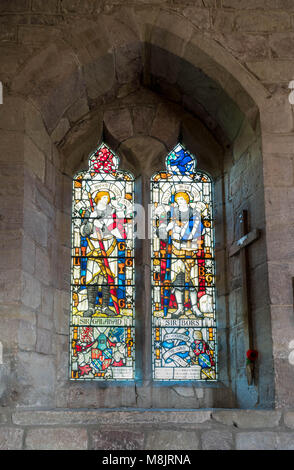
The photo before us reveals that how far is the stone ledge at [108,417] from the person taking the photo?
4.41 m

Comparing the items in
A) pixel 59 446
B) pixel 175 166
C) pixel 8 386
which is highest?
pixel 175 166

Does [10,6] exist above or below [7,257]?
above

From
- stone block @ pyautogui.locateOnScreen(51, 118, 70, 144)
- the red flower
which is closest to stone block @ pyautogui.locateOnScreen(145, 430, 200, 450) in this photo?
the red flower

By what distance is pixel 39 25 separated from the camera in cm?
531

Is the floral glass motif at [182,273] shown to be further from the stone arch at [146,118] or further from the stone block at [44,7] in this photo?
the stone block at [44,7]

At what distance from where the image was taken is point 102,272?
5.73m

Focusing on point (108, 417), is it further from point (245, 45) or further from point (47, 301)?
point (245, 45)

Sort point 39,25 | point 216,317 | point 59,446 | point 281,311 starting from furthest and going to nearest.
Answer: point 216,317, point 39,25, point 281,311, point 59,446

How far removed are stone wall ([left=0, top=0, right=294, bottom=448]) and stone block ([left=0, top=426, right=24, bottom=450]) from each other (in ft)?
0.18

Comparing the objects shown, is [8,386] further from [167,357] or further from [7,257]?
[167,357]

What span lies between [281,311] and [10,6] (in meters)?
2.97

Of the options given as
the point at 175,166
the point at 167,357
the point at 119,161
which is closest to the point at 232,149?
the point at 175,166

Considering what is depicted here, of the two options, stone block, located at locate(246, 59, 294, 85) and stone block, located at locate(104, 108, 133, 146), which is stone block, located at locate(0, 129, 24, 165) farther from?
stone block, located at locate(246, 59, 294, 85)

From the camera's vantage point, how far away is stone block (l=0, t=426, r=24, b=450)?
435cm
